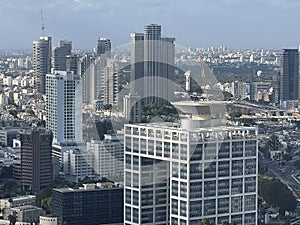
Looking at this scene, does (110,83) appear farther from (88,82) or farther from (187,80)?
(187,80)

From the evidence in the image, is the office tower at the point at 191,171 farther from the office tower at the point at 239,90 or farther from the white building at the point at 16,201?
the office tower at the point at 239,90

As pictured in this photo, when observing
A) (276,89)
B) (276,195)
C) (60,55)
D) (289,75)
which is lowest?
(276,195)

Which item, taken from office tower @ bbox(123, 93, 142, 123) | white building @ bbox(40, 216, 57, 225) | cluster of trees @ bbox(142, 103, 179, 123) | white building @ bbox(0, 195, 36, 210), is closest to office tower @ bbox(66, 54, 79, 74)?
white building @ bbox(0, 195, 36, 210)

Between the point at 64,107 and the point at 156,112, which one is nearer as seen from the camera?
the point at 156,112

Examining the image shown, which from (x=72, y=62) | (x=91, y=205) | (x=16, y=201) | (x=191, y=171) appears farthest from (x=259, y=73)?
(x=191, y=171)

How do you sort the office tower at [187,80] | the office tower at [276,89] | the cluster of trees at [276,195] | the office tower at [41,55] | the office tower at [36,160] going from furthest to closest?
1. the office tower at [41,55]
2. the office tower at [276,89]
3. the office tower at [36,160]
4. the cluster of trees at [276,195]
5. the office tower at [187,80]

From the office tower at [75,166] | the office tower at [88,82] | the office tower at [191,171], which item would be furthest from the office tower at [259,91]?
the office tower at [191,171]
